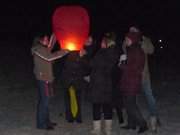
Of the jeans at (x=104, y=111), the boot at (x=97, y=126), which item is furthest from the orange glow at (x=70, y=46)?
the boot at (x=97, y=126)

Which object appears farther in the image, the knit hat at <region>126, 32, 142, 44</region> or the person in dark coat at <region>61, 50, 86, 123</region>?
the person in dark coat at <region>61, 50, 86, 123</region>

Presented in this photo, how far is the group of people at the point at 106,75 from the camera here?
11.1 metres

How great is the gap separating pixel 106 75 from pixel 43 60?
1.26m

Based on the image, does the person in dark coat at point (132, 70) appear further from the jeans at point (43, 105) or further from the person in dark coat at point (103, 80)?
the jeans at point (43, 105)

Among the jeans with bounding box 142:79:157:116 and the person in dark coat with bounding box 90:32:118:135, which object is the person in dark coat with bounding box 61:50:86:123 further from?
the jeans with bounding box 142:79:157:116

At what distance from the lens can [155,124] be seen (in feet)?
37.9

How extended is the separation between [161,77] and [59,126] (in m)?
7.80

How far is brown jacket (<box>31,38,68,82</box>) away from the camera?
37.6 feet

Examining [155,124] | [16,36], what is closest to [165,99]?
[155,124]

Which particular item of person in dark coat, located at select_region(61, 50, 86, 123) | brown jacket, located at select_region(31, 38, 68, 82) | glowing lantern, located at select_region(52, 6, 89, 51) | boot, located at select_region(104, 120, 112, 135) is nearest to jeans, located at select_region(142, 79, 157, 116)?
boot, located at select_region(104, 120, 112, 135)

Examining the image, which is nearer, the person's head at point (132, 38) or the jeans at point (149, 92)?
the person's head at point (132, 38)

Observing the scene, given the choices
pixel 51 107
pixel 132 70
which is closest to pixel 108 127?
pixel 132 70

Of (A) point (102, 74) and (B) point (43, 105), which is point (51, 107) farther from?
(A) point (102, 74)

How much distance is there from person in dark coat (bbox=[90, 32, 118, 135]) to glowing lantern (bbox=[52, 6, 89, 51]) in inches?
16.3
